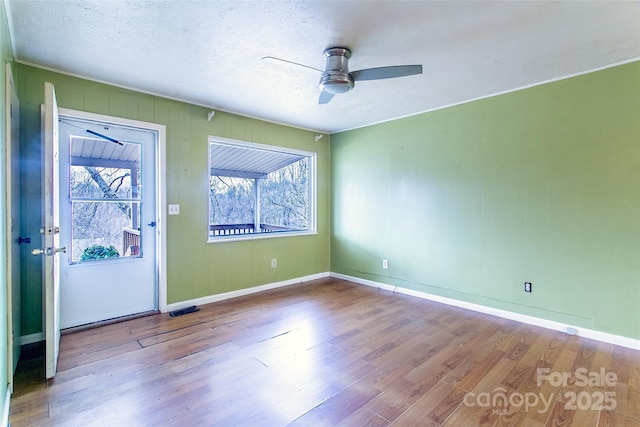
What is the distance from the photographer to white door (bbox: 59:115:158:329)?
9.85ft

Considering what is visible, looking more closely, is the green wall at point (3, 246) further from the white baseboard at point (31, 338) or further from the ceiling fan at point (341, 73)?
the ceiling fan at point (341, 73)

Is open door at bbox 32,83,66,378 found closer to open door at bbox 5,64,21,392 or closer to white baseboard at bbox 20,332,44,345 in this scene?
open door at bbox 5,64,21,392

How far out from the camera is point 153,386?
6.86 feet

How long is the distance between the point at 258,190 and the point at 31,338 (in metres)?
2.95

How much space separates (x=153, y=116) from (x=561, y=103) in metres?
4.12

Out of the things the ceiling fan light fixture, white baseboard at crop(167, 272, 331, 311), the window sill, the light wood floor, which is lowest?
the light wood floor

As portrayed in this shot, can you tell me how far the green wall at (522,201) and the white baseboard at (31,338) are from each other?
12.3 feet

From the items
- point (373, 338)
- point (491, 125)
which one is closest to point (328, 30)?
point (491, 125)

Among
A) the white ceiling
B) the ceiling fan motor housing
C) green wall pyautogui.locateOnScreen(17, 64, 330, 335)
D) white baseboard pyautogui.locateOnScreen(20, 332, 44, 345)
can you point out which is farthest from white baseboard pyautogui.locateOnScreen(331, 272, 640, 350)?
white baseboard pyautogui.locateOnScreen(20, 332, 44, 345)

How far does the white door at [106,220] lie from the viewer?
118 inches

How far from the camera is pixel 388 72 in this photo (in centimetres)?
224

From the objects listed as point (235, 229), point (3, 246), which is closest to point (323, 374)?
point (3, 246)

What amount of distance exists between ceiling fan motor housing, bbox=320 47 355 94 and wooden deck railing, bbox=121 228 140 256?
2.55 meters

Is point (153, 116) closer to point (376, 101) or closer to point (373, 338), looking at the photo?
point (376, 101)
